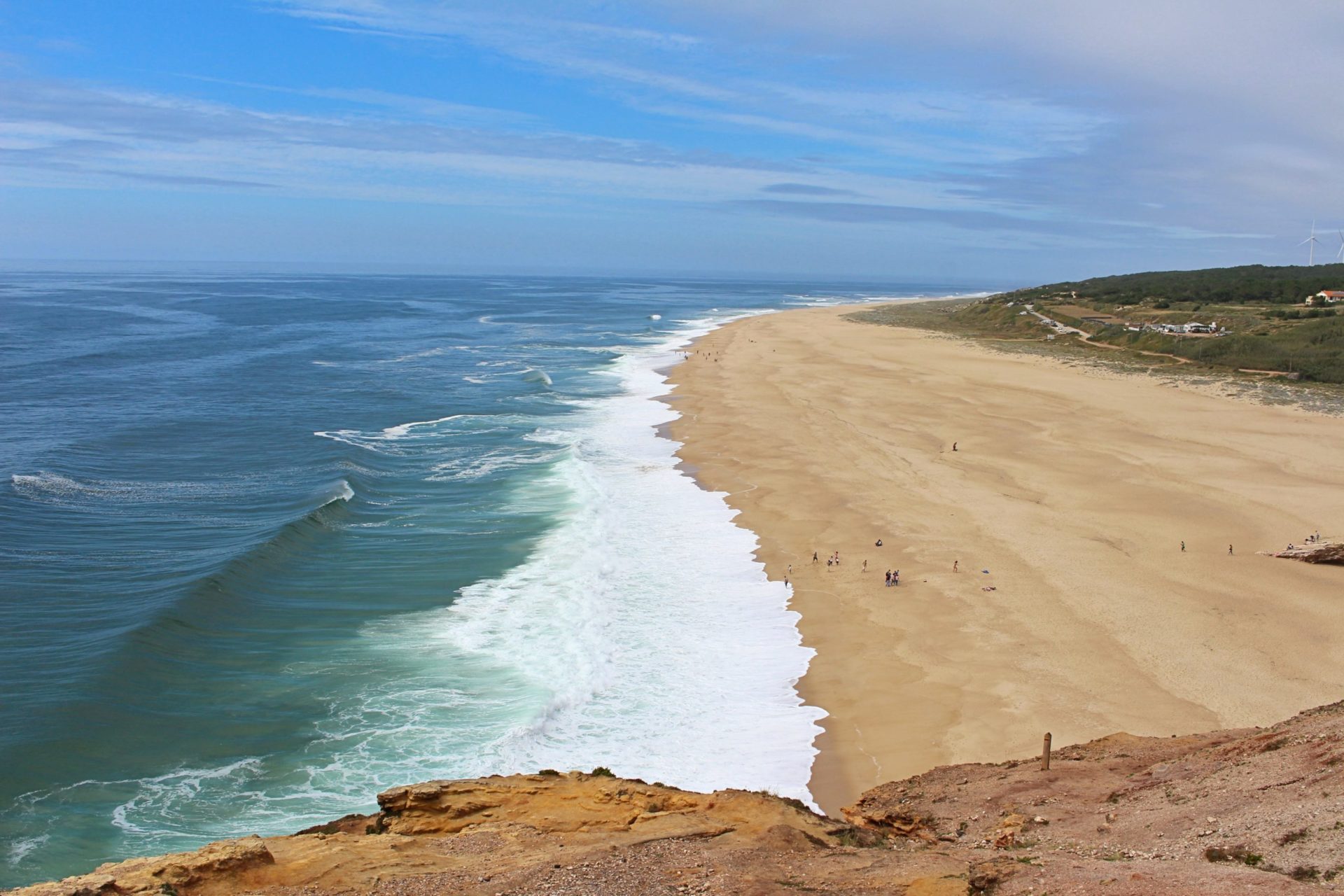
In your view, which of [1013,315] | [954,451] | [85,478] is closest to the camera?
[85,478]

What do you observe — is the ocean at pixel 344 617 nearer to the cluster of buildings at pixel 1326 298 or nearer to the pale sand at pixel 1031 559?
the pale sand at pixel 1031 559

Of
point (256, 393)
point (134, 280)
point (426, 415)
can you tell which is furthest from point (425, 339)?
point (134, 280)

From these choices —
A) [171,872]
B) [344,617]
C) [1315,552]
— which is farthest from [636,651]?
[1315,552]

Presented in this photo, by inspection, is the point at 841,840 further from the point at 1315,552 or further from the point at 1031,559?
the point at 1315,552

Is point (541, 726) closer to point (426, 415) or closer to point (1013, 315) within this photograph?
point (426, 415)

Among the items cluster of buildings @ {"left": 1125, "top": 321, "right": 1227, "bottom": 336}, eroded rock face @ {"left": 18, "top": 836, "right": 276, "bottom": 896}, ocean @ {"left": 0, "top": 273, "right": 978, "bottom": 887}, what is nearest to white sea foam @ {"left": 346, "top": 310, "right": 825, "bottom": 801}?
ocean @ {"left": 0, "top": 273, "right": 978, "bottom": 887}

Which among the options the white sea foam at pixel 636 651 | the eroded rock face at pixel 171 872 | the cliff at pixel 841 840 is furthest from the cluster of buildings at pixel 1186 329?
the eroded rock face at pixel 171 872

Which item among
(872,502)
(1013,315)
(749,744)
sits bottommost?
(749,744)
